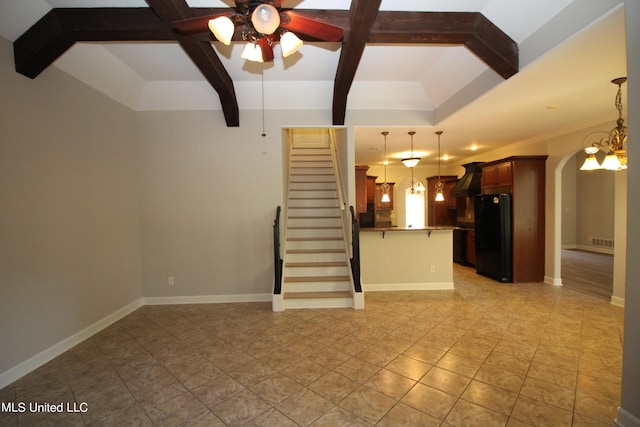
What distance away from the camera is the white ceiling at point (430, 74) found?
86.4 inches

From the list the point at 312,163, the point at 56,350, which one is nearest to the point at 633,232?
the point at 56,350

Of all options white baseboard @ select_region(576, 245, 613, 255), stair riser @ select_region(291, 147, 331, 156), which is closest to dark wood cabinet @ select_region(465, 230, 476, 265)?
stair riser @ select_region(291, 147, 331, 156)

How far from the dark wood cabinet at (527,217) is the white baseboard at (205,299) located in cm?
454

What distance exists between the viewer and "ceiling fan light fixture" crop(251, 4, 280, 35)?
1.61 metres

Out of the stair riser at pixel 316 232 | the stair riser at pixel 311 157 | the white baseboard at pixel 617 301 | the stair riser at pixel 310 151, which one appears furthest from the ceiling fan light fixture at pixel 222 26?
the white baseboard at pixel 617 301

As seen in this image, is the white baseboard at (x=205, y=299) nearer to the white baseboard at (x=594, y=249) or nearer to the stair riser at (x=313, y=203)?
the stair riser at (x=313, y=203)

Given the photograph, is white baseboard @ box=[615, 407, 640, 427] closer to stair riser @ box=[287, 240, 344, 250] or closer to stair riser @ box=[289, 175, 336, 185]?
stair riser @ box=[287, 240, 344, 250]

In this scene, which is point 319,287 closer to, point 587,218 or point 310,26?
point 310,26

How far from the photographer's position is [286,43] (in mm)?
1845

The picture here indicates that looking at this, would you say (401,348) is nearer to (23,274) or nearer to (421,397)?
(421,397)

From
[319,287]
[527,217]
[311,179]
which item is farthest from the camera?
[311,179]

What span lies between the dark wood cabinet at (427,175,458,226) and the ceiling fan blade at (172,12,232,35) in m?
6.92

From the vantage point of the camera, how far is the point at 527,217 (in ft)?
16.0

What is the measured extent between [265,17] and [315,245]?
11.1 ft
